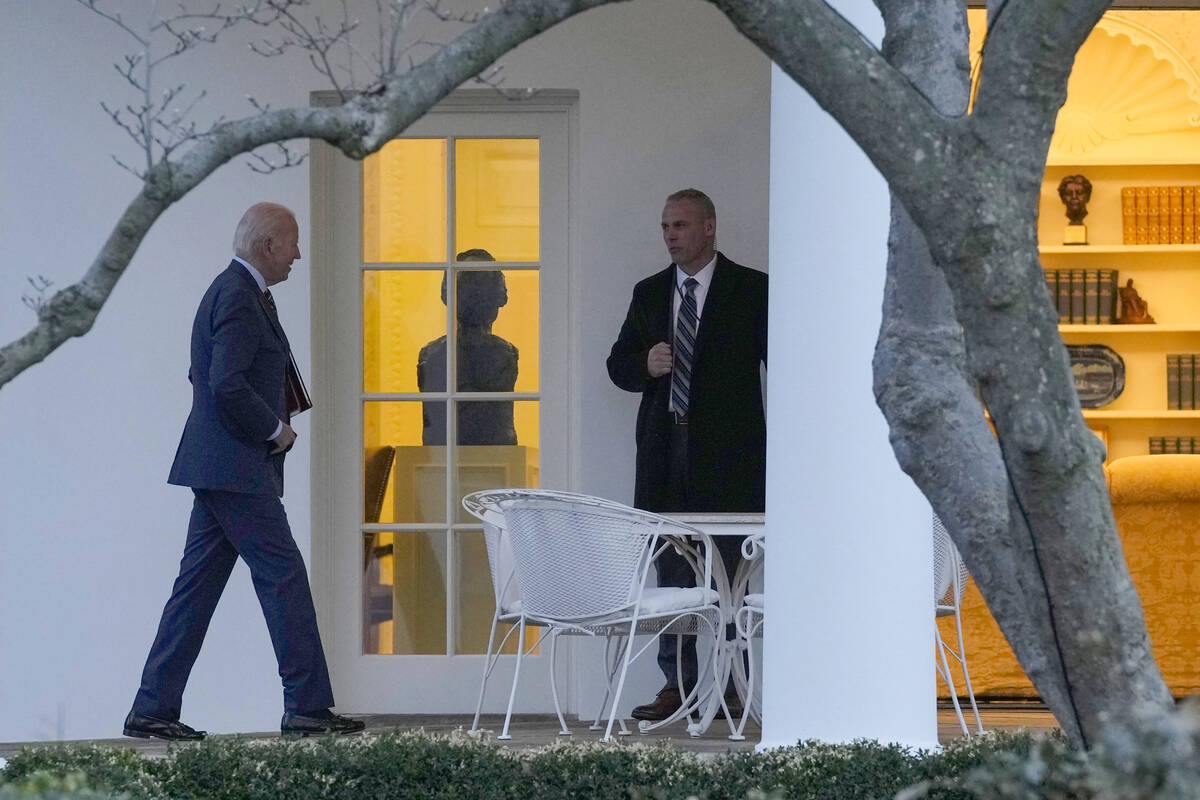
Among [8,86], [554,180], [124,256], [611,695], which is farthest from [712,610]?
[8,86]

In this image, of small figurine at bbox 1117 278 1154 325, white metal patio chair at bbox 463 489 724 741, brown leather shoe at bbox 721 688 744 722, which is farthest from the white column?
small figurine at bbox 1117 278 1154 325

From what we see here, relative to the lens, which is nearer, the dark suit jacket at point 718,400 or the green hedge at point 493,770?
the green hedge at point 493,770

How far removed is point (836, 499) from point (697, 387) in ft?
5.63

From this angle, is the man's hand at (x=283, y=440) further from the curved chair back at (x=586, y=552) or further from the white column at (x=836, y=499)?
the white column at (x=836, y=499)

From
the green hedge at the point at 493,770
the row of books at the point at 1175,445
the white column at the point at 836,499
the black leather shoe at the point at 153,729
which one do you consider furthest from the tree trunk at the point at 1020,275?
the row of books at the point at 1175,445

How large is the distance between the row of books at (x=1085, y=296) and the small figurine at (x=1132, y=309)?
53 mm

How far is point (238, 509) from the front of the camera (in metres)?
4.29

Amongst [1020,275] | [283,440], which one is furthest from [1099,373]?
[1020,275]

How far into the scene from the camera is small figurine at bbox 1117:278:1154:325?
845 centimetres

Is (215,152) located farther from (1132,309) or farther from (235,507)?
(1132,309)

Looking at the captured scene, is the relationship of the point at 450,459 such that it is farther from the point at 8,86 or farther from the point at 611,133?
the point at 8,86

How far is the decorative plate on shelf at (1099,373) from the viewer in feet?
28.0

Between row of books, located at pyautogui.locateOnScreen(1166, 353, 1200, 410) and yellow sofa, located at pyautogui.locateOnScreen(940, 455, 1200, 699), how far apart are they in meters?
3.59

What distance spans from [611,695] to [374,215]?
76.7 inches
